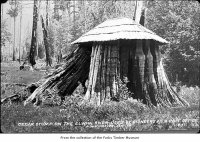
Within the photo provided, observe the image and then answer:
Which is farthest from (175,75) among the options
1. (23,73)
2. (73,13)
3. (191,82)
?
(23,73)

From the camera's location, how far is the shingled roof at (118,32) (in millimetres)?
11477

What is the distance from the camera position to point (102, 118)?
11.1m

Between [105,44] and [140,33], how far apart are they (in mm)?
1179

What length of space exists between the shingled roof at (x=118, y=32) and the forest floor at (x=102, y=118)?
202 cm

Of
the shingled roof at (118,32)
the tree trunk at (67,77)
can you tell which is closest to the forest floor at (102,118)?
the tree trunk at (67,77)

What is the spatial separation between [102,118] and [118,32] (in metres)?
2.71

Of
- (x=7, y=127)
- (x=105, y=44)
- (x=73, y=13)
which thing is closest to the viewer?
(x=7, y=127)

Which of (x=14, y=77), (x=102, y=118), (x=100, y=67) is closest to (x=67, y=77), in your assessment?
(x=100, y=67)

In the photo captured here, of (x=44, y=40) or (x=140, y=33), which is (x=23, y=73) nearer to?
(x=44, y=40)

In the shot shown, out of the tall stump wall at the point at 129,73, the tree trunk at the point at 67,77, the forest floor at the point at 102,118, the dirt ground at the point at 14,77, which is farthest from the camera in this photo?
the tree trunk at the point at 67,77

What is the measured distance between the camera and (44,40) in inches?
520

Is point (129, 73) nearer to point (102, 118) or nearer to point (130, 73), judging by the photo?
point (130, 73)

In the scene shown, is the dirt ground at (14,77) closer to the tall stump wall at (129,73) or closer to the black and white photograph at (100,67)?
the black and white photograph at (100,67)

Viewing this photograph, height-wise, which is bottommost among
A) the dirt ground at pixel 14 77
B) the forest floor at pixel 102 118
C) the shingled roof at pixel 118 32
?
the forest floor at pixel 102 118
